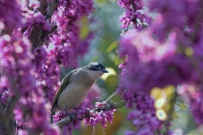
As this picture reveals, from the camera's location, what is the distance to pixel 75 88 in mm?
8062

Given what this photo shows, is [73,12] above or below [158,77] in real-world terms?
above

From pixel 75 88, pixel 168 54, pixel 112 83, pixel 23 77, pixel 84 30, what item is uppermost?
pixel 75 88

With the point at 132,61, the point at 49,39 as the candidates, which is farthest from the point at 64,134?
the point at 132,61

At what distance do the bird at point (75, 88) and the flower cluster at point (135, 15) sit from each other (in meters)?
2.21

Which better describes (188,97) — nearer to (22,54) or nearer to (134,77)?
(134,77)

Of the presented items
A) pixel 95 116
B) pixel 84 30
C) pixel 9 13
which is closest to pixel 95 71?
pixel 95 116

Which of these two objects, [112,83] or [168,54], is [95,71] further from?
[168,54]

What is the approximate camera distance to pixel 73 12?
252 inches

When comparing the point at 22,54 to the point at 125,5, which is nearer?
the point at 22,54

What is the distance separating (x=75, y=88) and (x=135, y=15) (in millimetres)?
2842

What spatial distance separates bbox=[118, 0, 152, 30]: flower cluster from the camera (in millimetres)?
5367

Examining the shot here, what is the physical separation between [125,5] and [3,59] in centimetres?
230

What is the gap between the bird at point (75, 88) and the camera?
7.90 m

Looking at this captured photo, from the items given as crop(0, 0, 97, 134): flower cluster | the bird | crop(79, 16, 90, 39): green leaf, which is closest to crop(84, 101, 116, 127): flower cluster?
crop(0, 0, 97, 134): flower cluster
